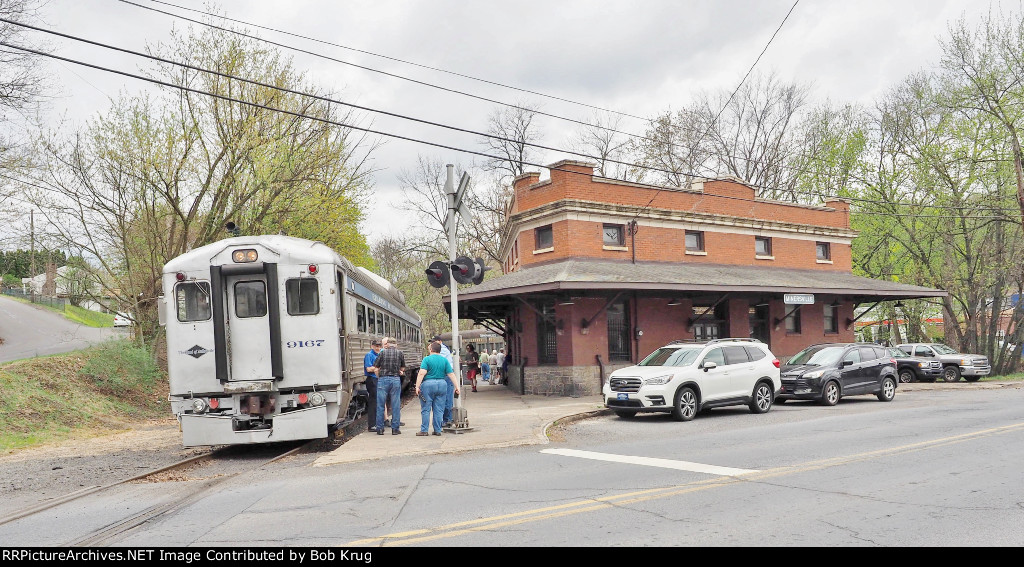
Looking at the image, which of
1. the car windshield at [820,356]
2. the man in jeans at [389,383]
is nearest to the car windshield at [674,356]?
the car windshield at [820,356]

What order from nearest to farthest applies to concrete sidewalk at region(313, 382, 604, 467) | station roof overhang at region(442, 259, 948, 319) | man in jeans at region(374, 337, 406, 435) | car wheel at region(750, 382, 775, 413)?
concrete sidewalk at region(313, 382, 604, 467) → man in jeans at region(374, 337, 406, 435) → car wheel at region(750, 382, 775, 413) → station roof overhang at region(442, 259, 948, 319)

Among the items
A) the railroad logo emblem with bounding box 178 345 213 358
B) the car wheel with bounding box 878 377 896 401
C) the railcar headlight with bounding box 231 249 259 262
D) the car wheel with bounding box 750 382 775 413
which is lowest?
the car wheel with bounding box 878 377 896 401

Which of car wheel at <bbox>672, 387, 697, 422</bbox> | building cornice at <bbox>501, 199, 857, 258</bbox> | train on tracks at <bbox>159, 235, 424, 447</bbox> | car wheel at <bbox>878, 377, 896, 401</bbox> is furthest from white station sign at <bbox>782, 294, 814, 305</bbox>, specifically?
train on tracks at <bbox>159, 235, 424, 447</bbox>

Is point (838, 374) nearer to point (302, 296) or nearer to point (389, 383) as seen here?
point (389, 383)

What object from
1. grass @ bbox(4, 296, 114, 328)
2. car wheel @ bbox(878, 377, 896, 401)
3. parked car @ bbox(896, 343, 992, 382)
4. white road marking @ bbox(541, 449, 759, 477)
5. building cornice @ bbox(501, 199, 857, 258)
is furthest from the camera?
grass @ bbox(4, 296, 114, 328)

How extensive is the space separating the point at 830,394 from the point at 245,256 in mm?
14257

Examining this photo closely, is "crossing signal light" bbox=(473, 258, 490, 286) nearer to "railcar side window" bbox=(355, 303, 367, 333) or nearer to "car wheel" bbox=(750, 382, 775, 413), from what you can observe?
"railcar side window" bbox=(355, 303, 367, 333)

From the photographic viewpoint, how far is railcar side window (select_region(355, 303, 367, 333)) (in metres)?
14.1

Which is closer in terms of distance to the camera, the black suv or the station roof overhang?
the black suv

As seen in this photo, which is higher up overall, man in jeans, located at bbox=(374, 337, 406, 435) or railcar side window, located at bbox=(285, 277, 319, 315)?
railcar side window, located at bbox=(285, 277, 319, 315)

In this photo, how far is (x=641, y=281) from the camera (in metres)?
20.1

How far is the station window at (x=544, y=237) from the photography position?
77.7ft

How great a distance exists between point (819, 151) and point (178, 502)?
3863cm

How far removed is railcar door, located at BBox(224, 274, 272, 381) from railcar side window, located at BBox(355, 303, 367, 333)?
272cm
